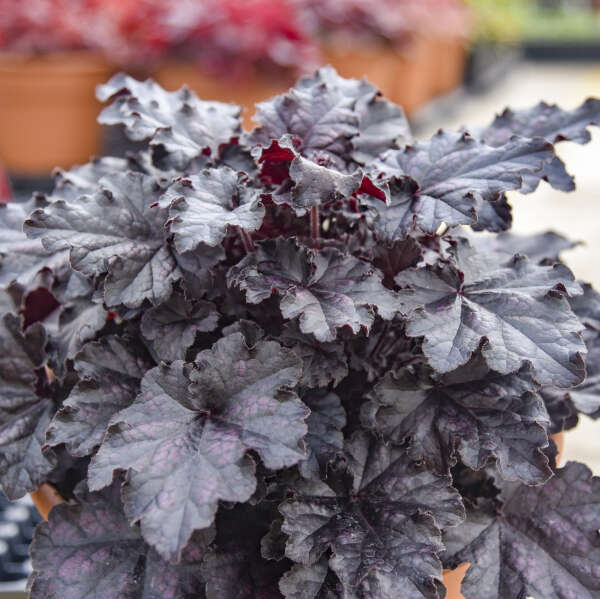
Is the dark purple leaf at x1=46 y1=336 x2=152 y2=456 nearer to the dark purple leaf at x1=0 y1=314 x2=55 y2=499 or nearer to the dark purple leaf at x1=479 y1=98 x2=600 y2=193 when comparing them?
the dark purple leaf at x1=0 y1=314 x2=55 y2=499

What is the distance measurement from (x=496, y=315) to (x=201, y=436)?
14.9 inches

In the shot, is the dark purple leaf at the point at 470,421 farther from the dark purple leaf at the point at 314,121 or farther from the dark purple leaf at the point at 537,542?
the dark purple leaf at the point at 314,121

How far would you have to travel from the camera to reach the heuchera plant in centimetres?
84

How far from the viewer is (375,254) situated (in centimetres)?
103

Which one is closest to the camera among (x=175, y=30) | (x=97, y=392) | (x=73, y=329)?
(x=97, y=392)

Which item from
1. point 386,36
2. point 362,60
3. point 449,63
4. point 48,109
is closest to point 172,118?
point 48,109

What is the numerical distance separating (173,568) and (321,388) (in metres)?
0.28

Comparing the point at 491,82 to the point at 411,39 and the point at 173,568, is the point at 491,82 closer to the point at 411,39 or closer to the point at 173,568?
the point at 411,39

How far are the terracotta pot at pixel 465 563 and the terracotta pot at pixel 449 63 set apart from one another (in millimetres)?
4955

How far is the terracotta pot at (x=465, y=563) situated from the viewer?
3.20ft

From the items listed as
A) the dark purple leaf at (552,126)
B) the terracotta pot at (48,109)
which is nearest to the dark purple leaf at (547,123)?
the dark purple leaf at (552,126)

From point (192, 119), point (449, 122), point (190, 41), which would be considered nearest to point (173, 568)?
point (192, 119)

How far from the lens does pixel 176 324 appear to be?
96 cm

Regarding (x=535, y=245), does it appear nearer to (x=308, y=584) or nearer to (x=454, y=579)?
(x=454, y=579)
